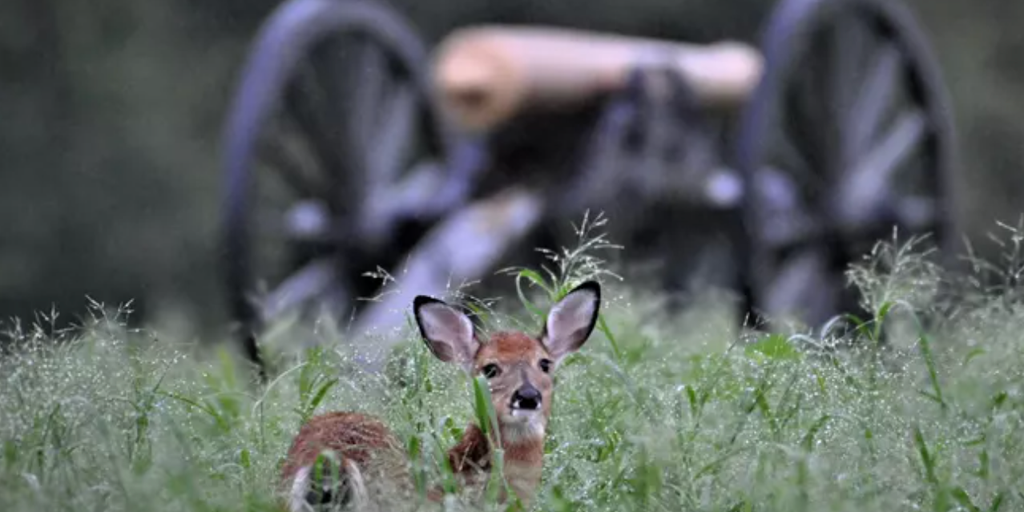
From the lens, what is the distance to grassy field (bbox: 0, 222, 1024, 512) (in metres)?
3.95

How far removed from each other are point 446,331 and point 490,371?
0.39 ft

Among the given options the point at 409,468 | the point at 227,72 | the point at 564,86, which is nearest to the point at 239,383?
the point at 409,468

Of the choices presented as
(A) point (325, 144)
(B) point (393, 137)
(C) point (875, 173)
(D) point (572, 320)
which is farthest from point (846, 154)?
(D) point (572, 320)

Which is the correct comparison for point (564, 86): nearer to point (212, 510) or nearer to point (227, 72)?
point (212, 510)

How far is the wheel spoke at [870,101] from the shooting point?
9453 millimetres

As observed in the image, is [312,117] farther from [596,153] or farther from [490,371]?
[490,371]

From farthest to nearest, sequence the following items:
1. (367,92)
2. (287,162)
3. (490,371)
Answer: (367,92) → (287,162) → (490,371)

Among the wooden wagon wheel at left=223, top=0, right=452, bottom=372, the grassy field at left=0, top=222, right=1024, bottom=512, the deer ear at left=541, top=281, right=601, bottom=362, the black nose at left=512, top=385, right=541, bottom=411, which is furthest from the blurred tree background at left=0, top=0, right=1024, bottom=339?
the black nose at left=512, top=385, right=541, bottom=411

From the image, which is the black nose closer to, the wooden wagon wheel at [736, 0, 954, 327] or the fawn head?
the fawn head

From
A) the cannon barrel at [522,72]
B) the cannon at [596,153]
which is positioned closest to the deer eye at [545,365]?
the cannon at [596,153]

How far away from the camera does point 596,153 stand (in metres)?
9.18

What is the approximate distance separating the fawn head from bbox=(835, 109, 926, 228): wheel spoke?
4926mm

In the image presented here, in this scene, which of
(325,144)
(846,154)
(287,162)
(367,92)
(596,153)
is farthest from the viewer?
(846,154)

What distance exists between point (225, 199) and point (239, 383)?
1862 millimetres
